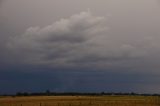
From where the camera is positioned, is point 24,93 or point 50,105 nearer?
point 50,105

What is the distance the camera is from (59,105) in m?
69.6

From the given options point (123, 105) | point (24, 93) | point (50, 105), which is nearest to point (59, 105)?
point (50, 105)

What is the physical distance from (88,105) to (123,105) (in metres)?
5.70

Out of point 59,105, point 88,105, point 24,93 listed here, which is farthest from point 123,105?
point 24,93

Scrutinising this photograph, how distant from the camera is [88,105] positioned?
223 feet

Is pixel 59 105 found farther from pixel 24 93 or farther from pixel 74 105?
pixel 24 93

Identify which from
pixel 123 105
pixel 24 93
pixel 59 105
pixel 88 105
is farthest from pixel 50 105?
pixel 24 93

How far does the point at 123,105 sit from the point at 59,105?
10.6m

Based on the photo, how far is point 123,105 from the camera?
6812cm

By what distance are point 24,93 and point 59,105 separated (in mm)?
88820

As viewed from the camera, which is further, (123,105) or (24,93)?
(24,93)

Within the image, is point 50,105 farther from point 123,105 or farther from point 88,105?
point 123,105

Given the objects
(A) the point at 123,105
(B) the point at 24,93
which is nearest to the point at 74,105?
(A) the point at 123,105

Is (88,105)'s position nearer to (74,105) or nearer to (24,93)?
(74,105)
